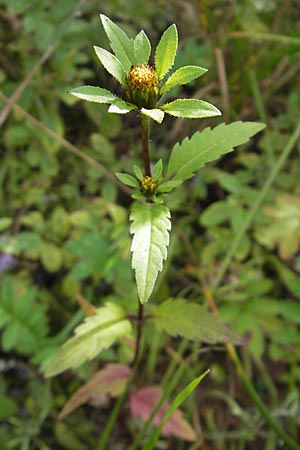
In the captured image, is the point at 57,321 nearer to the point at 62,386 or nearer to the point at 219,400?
the point at 62,386

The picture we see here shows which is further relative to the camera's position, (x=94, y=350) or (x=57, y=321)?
(x=57, y=321)

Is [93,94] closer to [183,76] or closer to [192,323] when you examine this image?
[183,76]

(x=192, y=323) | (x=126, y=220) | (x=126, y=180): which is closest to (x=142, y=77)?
(x=126, y=180)

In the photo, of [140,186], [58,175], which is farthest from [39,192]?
[140,186]

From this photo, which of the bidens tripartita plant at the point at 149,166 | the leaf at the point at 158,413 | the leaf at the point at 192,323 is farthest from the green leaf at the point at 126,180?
the leaf at the point at 158,413

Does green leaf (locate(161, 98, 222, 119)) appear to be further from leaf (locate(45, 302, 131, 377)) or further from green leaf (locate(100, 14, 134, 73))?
leaf (locate(45, 302, 131, 377))

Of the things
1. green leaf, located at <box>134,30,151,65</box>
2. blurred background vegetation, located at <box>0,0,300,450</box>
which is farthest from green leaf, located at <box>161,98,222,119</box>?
blurred background vegetation, located at <box>0,0,300,450</box>

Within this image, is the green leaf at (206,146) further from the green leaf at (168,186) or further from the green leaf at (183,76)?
the green leaf at (183,76)
